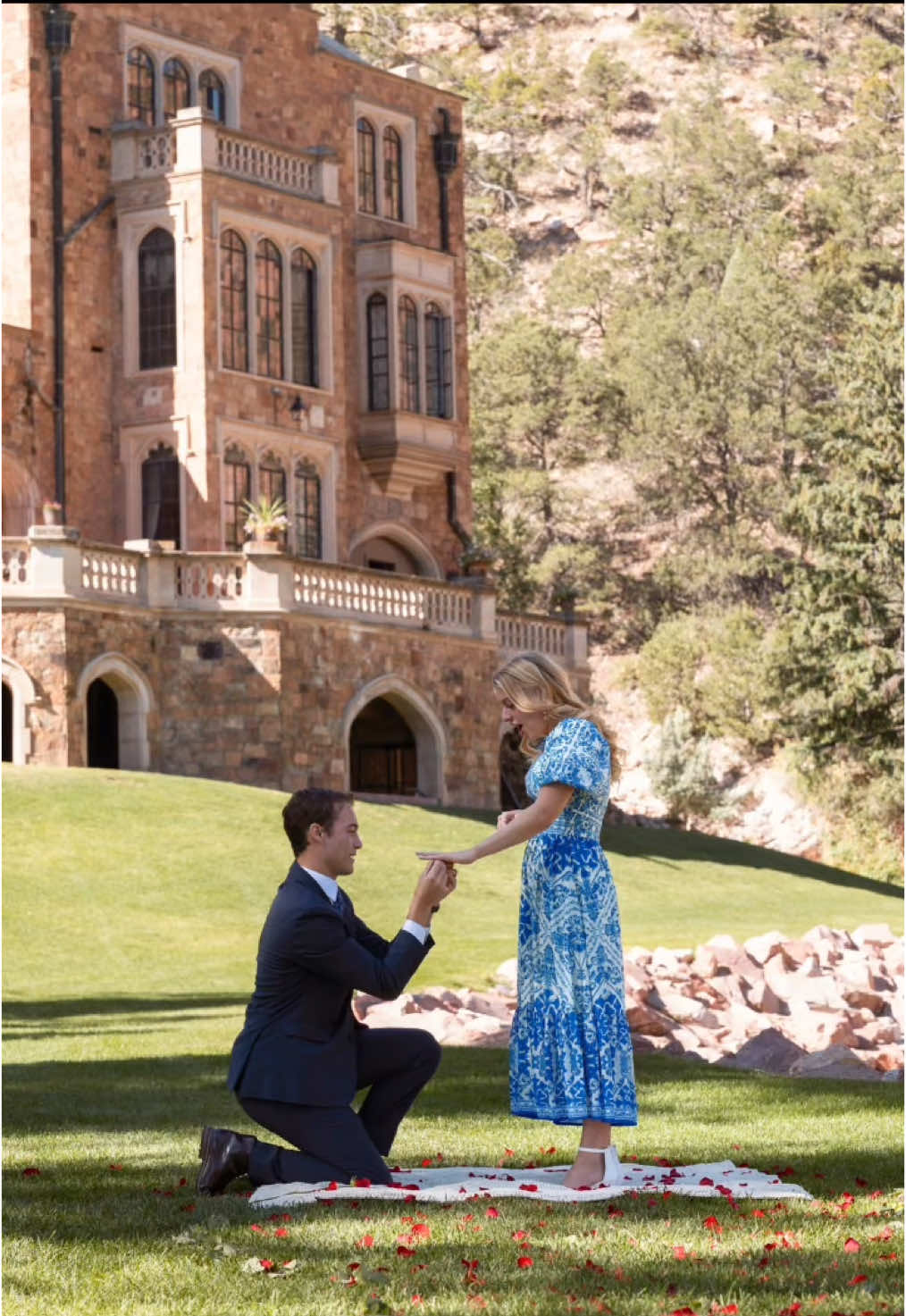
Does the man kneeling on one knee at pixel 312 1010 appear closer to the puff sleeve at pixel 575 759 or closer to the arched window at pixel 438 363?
the puff sleeve at pixel 575 759

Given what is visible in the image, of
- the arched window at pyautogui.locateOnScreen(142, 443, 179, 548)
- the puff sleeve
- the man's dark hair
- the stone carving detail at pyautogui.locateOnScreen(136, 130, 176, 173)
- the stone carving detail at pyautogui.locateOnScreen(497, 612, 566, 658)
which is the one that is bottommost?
the man's dark hair

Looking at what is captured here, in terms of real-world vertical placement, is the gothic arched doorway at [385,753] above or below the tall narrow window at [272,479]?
below

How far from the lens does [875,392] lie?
45188 millimetres

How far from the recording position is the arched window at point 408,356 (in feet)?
139

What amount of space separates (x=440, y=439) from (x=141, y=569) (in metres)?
9.92

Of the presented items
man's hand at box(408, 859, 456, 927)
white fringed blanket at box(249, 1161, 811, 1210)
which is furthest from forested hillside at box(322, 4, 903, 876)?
man's hand at box(408, 859, 456, 927)

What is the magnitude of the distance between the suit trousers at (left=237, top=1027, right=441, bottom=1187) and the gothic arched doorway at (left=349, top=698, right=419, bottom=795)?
3076 cm

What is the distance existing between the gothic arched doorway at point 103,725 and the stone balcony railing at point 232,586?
1802 mm

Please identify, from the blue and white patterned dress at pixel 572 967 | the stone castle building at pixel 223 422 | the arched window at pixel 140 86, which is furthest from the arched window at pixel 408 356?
the blue and white patterned dress at pixel 572 967

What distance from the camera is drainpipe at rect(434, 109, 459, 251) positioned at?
44.8 metres

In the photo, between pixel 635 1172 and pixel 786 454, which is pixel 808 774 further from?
pixel 635 1172

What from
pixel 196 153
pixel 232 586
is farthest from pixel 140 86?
pixel 232 586

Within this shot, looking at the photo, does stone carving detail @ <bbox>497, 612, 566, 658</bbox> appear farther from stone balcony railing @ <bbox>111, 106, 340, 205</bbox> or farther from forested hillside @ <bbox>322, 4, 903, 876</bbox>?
stone balcony railing @ <bbox>111, 106, 340, 205</bbox>

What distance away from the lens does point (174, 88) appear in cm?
3950
